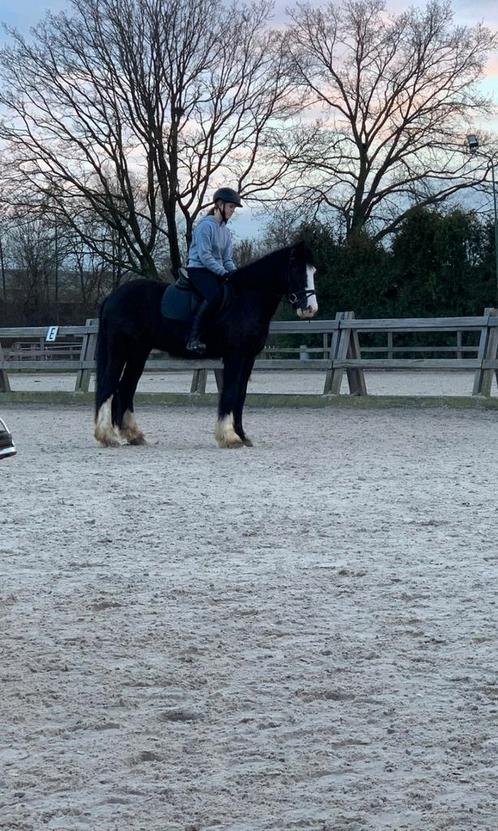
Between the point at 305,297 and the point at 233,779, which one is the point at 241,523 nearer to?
the point at 233,779

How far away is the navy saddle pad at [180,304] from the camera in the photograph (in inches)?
442

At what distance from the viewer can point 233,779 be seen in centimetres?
287

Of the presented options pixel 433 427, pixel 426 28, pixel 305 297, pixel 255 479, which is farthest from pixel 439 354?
pixel 255 479

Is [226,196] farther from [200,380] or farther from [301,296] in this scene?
[200,380]

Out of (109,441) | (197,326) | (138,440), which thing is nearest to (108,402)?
(109,441)

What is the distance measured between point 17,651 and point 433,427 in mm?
9250

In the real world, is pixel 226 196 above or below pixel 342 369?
above

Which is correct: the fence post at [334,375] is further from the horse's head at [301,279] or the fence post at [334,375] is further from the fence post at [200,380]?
the horse's head at [301,279]

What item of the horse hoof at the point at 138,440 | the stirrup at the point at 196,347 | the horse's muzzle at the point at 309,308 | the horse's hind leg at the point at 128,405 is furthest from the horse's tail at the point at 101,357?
the horse's muzzle at the point at 309,308

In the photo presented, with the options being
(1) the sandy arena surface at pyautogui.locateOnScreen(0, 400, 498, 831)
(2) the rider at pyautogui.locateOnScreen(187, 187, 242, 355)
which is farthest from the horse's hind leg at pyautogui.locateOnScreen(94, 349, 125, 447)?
(1) the sandy arena surface at pyautogui.locateOnScreen(0, 400, 498, 831)

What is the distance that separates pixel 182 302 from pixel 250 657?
7609mm

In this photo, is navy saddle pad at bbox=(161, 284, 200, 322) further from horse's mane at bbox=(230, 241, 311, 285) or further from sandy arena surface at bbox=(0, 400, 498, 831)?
sandy arena surface at bbox=(0, 400, 498, 831)

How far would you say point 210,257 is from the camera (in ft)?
35.8

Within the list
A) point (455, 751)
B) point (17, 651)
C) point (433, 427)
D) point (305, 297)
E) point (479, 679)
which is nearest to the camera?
point (455, 751)
